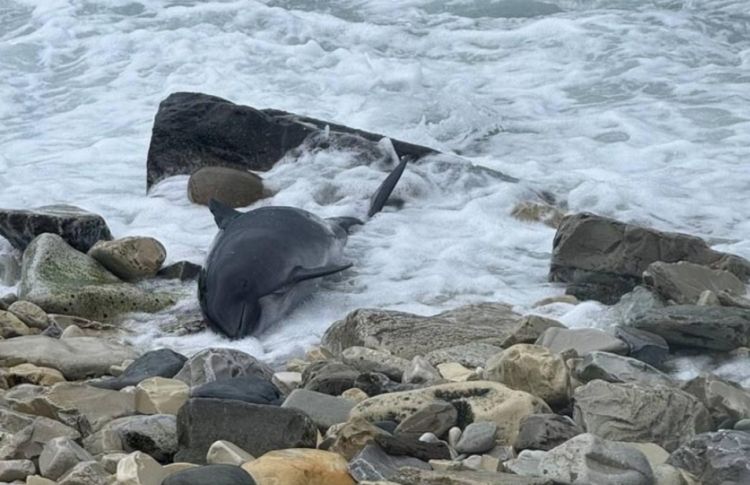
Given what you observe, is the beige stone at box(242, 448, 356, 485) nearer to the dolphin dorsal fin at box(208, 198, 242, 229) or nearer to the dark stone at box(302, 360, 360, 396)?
the dark stone at box(302, 360, 360, 396)

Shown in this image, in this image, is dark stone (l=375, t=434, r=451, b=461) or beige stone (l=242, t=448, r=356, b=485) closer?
beige stone (l=242, t=448, r=356, b=485)

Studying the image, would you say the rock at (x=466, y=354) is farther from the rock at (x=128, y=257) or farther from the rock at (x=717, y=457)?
the rock at (x=128, y=257)

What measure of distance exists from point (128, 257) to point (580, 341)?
267cm

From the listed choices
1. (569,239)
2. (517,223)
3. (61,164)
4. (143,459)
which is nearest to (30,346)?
(143,459)

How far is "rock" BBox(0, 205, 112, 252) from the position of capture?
278 inches

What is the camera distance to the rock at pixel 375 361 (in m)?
5.05

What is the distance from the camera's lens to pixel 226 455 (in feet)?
12.3

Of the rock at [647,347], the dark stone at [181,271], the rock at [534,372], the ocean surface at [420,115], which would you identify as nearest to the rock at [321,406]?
the rock at [534,372]

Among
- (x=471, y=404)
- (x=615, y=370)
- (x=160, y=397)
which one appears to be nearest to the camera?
(x=471, y=404)

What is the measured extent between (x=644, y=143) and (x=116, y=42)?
5.83m

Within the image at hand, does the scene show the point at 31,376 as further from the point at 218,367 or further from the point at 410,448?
the point at 410,448

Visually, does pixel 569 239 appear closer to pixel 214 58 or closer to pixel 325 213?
pixel 325 213

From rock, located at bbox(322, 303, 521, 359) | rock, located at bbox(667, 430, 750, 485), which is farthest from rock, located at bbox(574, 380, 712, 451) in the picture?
rock, located at bbox(322, 303, 521, 359)

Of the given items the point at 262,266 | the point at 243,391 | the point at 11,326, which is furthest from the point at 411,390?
the point at 11,326
